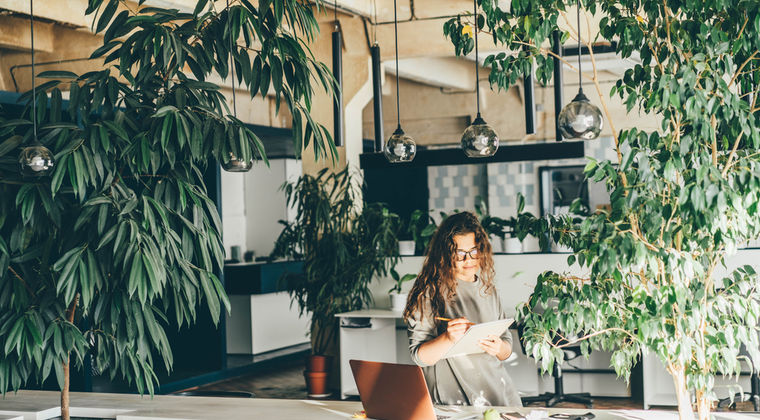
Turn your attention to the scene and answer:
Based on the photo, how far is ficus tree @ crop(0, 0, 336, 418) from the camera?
3.10 metres

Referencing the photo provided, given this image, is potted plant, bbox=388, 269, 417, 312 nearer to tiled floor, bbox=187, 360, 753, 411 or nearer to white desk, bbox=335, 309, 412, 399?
white desk, bbox=335, 309, 412, 399

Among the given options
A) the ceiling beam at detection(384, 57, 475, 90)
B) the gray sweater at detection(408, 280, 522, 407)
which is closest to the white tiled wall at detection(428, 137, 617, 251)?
the ceiling beam at detection(384, 57, 475, 90)

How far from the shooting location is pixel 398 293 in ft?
25.8

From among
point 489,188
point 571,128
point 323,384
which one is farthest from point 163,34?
point 489,188

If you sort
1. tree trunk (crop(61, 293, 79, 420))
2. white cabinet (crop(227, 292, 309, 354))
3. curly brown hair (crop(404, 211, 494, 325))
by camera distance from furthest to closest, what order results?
white cabinet (crop(227, 292, 309, 354)) < curly brown hair (crop(404, 211, 494, 325)) < tree trunk (crop(61, 293, 79, 420))

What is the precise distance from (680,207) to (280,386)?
6.89 metres

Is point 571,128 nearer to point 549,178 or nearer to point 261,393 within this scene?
point 261,393

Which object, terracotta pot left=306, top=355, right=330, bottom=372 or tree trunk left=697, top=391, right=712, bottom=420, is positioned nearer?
tree trunk left=697, top=391, right=712, bottom=420

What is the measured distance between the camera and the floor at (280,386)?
7.22 meters

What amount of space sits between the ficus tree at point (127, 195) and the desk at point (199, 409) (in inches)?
10.4

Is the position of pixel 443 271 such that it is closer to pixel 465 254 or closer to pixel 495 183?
pixel 465 254

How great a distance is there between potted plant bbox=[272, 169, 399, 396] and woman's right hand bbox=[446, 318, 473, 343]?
4.13 metres

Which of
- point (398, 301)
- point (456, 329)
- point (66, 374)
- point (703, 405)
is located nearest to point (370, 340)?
point (398, 301)

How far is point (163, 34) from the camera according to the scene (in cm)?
318
